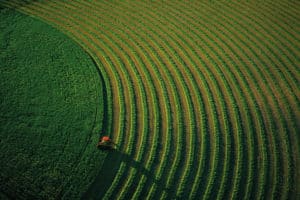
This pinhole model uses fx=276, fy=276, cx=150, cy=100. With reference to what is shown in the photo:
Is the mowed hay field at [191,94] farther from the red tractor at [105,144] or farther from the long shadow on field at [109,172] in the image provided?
the red tractor at [105,144]

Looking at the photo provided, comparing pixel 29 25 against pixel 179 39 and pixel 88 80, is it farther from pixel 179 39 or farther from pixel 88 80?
pixel 179 39

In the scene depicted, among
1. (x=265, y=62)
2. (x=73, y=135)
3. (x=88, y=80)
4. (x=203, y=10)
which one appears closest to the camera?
(x=73, y=135)

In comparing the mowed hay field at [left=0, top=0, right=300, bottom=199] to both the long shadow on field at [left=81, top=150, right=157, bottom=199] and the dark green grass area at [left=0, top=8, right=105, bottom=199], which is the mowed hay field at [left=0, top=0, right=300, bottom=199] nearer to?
the long shadow on field at [left=81, top=150, right=157, bottom=199]

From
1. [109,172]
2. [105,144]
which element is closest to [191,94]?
[105,144]

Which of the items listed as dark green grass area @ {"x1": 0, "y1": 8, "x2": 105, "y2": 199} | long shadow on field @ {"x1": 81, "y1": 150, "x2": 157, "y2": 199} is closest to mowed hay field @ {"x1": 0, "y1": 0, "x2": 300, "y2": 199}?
long shadow on field @ {"x1": 81, "y1": 150, "x2": 157, "y2": 199}

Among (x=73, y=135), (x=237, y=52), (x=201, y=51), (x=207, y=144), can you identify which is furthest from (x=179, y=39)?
(x=73, y=135)

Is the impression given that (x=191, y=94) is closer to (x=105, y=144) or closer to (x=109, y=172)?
(x=105, y=144)

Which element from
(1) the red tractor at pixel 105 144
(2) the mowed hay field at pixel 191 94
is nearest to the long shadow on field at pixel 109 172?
(2) the mowed hay field at pixel 191 94
